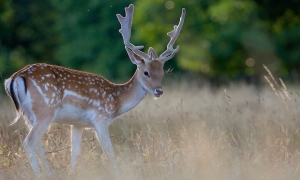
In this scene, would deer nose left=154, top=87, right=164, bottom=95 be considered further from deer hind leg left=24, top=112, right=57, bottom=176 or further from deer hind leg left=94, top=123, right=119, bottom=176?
deer hind leg left=24, top=112, right=57, bottom=176

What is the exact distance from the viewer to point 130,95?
780cm

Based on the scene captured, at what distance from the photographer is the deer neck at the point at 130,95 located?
25.4 ft

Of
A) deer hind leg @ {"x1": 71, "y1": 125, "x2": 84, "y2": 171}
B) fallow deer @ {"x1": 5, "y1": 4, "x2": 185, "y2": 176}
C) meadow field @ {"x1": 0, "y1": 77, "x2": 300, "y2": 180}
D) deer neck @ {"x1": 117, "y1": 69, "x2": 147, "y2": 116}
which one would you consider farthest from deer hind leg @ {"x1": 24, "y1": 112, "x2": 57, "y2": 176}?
deer neck @ {"x1": 117, "y1": 69, "x2": 147, "y2": 116}

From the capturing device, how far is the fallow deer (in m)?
6.61

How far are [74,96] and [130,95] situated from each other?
2.97 feet

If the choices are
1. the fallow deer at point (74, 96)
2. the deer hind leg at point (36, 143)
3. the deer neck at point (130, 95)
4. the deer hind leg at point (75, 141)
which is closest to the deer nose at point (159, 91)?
the fallow deer at point (74, 96)

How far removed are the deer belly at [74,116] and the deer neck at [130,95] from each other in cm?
51

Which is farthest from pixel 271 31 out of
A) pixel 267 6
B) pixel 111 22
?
pixel 111 22

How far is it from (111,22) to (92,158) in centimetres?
1625

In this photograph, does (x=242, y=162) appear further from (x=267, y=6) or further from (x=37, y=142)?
(x=267, y=6)

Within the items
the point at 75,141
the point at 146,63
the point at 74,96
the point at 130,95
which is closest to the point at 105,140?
the point at 75,141

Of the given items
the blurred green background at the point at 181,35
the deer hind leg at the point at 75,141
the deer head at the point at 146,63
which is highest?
the deer head at the point at 146,63

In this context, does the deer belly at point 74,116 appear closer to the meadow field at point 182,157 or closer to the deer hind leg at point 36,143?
the deer hind leg at point 36,143

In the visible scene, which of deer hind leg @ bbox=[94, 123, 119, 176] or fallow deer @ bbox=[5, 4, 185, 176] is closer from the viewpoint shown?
fallow deer @ bbox=[5, 4, 185, 176]
